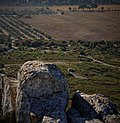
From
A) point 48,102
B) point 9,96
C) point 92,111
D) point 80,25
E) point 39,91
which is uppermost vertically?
point 39,91

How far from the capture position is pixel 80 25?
149 m

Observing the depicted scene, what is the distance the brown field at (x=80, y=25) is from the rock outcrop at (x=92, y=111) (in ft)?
342

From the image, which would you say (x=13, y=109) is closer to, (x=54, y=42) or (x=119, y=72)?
(x=119, y=72)

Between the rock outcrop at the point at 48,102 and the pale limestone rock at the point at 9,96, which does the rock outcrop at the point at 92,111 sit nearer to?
the rock outcrop at the point at 48,102

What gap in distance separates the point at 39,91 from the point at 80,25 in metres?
131

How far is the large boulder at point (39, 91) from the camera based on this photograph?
763 inches

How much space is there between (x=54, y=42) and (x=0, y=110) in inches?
3597

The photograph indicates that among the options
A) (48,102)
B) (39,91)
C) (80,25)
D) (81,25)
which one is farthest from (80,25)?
(48,102)

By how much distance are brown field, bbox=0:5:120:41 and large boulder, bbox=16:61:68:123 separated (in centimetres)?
10498

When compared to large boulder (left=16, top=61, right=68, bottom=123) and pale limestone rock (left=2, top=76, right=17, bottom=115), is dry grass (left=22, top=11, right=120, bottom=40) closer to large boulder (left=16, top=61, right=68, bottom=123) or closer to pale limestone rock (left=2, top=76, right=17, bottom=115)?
pale limestone rock (left=2, top=76, right=17, bottom=115)

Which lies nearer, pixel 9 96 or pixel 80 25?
pixel 9 96

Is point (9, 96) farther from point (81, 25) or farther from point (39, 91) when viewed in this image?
point (81, 25)

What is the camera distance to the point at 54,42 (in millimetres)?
114000

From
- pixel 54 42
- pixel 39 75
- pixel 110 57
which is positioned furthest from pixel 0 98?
pixel 54 42
